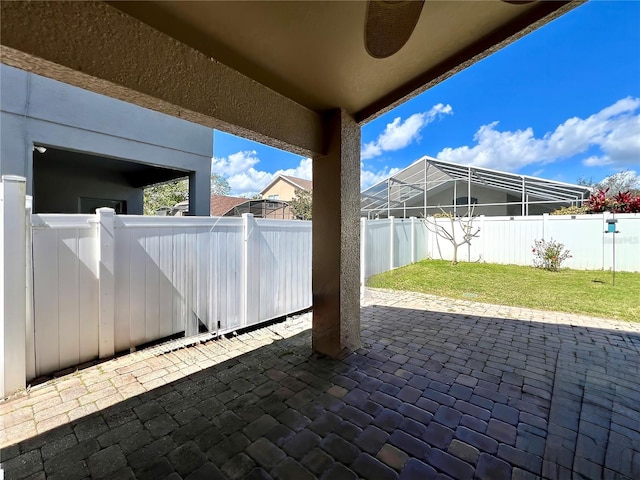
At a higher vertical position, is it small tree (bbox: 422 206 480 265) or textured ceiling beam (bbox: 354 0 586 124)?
textured ceiling beam (bbox: 354 0 586 124)

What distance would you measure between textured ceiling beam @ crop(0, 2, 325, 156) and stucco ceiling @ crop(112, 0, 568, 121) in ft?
0.31

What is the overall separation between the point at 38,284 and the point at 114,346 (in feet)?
3.46

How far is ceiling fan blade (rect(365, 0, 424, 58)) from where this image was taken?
79.3 inches

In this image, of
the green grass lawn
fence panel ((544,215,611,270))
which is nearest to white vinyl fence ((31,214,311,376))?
the green grass lawn

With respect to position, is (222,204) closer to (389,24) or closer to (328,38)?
(328,38)

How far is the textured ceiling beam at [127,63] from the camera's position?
4.50ft

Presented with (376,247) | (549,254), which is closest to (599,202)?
(549,254)

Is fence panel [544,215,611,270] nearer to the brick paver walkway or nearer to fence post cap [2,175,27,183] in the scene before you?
the brick paver walkway

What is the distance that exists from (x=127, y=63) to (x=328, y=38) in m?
1.40

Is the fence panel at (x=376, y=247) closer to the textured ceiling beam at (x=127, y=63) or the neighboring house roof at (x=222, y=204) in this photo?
the textured ceiling beam at (x=127, y=63)

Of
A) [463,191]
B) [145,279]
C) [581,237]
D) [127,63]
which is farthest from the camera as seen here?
[463,191]

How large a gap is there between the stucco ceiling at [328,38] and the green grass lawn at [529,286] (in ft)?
18.7

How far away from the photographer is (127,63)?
1683mm

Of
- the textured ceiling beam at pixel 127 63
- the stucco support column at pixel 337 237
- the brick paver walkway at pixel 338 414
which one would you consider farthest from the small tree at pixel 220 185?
the textured ceiling beam at pixel 127 63
